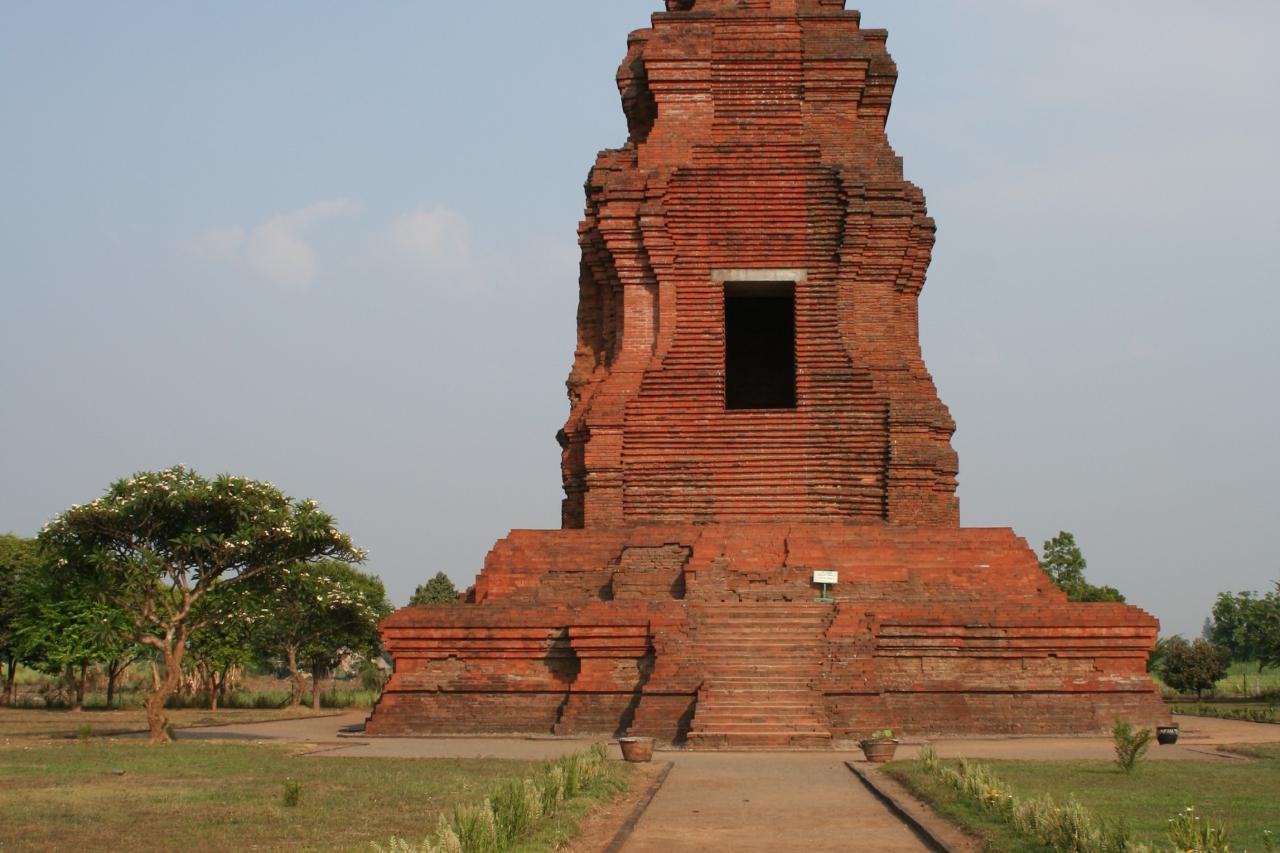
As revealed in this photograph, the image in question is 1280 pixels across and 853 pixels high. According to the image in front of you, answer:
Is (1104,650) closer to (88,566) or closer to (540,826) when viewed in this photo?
(540,826)

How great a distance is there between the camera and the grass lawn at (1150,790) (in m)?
9.16

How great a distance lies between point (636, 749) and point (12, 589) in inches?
971

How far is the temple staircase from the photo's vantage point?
15.1 m

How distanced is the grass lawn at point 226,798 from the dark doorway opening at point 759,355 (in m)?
13.4

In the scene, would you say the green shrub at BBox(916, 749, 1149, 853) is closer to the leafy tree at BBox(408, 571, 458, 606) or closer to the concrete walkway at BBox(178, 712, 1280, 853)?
the concrete walkway at BBox(178, 712, 1280, 853)

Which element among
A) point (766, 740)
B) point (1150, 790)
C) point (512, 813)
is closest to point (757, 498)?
point (766, 740)

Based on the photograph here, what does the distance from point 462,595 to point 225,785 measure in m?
8.37

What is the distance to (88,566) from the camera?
19.8 metres

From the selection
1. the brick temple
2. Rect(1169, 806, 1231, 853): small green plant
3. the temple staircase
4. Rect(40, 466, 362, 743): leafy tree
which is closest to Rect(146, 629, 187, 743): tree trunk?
Rect(40, 466, 362, 743): leafy tree

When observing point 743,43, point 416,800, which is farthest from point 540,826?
point 743,43

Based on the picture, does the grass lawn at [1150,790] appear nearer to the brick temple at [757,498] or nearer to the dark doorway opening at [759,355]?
the brick temple at [757,498]

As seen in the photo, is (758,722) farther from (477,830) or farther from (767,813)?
(477,830)

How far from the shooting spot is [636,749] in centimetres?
1327

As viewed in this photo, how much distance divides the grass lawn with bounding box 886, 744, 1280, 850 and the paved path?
0.56m
